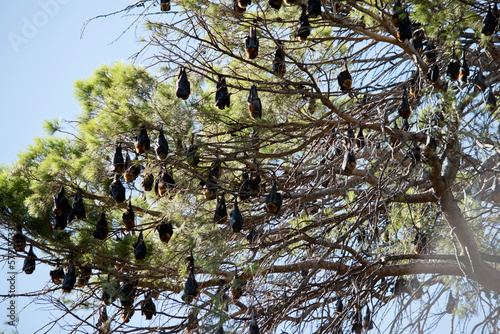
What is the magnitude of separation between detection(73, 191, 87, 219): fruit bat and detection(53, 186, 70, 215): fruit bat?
0.11m

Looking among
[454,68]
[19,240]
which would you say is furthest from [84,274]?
[454,68]

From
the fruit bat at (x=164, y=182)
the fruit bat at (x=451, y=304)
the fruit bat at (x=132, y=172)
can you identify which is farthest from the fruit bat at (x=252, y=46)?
the fruit bat at (x=451, y=304)

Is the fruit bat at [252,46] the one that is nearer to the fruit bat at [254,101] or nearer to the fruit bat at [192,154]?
the fruit bat at [254,101]

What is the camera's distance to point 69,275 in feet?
16.9

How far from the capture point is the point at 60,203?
4.85 meters

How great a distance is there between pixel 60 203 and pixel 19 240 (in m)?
0.89

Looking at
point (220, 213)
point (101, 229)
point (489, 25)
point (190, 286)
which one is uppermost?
point (489, 25)

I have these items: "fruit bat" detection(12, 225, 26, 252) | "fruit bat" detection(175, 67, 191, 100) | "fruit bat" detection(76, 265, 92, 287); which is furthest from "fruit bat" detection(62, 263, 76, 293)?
"fruit bat" detection(175, 67, 191, 100)

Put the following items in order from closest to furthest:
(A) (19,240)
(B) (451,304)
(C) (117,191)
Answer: (C) (117,191)
(A) (19,240)
(B) (451,304)

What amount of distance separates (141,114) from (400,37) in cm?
233

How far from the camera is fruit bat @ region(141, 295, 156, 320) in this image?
215 inches

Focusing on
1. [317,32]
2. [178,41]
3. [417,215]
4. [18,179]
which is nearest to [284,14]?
[317,32]

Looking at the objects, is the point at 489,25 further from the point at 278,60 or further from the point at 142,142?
the point at 142,142

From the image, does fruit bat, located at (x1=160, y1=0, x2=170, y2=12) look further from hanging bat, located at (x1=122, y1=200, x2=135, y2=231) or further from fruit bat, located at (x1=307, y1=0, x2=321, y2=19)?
hanging bat, located at (x1=122, y1=200, x2=135, y2=231)
